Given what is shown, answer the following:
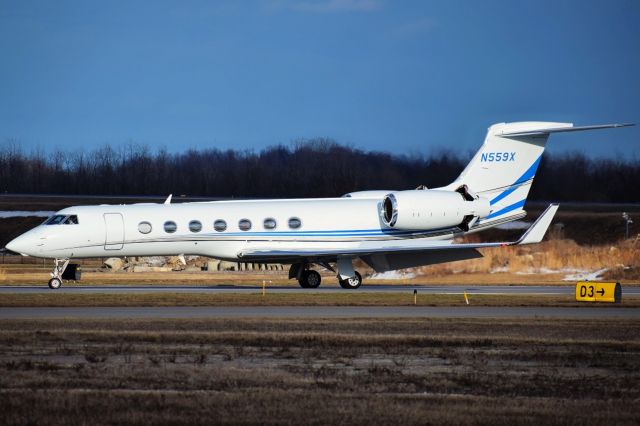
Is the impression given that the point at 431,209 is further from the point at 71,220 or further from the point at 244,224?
the point at 71,220

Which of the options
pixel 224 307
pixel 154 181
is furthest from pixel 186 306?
pixel 154 181

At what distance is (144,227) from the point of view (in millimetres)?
32812

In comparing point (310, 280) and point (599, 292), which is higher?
point (310, 280)

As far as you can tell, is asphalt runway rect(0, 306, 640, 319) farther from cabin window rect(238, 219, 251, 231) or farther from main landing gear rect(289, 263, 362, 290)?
cabin window rect(238, 219, 251, 231)

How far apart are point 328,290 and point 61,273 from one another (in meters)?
8.40

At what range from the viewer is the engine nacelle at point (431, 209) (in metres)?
34.3

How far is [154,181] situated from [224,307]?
63.5 meters

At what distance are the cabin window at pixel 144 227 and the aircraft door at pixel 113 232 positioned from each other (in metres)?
0.57

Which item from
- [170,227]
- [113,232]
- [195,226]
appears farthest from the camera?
[195,226]

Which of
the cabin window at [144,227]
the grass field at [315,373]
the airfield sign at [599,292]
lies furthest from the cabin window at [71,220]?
the airfield sign at [599,292]

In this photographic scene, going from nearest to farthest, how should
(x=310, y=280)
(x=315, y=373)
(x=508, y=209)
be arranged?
(x=315, y=373)
(x=310, y=280)
(x=508, y=209)

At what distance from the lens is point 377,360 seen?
15.5 m

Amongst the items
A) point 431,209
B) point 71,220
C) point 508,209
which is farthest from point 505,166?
point 71,220

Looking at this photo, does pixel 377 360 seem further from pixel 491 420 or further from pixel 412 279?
pixel 412 279
